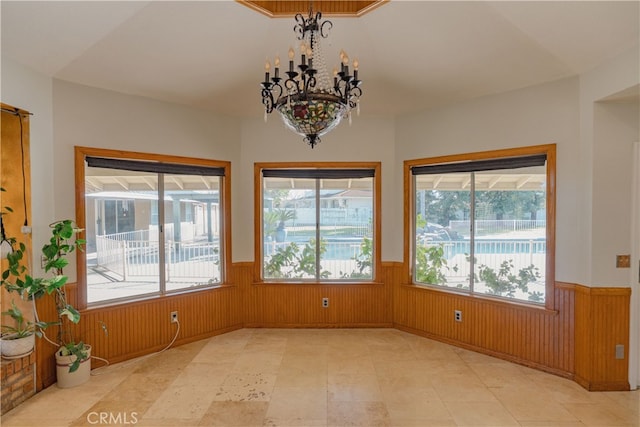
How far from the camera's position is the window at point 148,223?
11.6ft

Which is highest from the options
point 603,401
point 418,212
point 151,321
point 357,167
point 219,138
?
point 219,138

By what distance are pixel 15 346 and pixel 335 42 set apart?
12.4 feet

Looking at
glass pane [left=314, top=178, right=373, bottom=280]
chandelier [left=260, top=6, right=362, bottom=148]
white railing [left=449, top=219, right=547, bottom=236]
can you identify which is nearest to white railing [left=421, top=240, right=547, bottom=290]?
white railing [left=449, top=219, right=547, bottom=236]

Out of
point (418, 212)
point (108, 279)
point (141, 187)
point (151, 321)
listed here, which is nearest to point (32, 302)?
point (108, 279)

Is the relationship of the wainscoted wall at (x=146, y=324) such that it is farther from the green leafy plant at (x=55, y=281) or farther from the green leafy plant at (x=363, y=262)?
the green leafy plant at (x=363, y=262)

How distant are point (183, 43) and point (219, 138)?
139cm

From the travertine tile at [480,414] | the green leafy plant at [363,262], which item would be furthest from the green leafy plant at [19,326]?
the travertine tile at [480,414]

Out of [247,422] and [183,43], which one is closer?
[247,422]

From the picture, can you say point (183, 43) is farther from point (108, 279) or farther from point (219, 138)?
point (108, 279)

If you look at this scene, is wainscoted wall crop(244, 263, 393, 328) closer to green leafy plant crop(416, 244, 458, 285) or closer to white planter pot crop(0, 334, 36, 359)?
green leafy plant crop(416, 244, 458, 285)

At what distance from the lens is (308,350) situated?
3.85 meters

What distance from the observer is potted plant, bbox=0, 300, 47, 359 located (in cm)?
271

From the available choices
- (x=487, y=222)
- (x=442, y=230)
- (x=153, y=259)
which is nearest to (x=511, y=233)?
(x=487, y=222)

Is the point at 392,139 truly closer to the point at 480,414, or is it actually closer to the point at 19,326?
the point at 480,414
